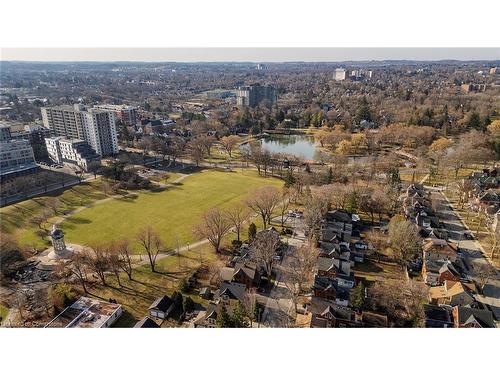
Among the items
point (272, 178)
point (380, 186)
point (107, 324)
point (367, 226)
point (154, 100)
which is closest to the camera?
point (107, 324)

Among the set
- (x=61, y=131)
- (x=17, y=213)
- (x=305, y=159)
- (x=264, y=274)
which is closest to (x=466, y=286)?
(x=264, y=274)

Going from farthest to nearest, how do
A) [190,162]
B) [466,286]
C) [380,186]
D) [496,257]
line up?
[190,162]
[380,186]
[496,257]
[466,286]

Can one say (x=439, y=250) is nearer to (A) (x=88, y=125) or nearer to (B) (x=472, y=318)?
(B) (x=472, y=318)

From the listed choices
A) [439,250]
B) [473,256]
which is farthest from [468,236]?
[439,250]

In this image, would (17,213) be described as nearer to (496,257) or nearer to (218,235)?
(218,235)

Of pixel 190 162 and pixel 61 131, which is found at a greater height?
pixel 61 131

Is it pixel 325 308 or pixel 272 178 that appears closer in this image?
pixel 325 308
